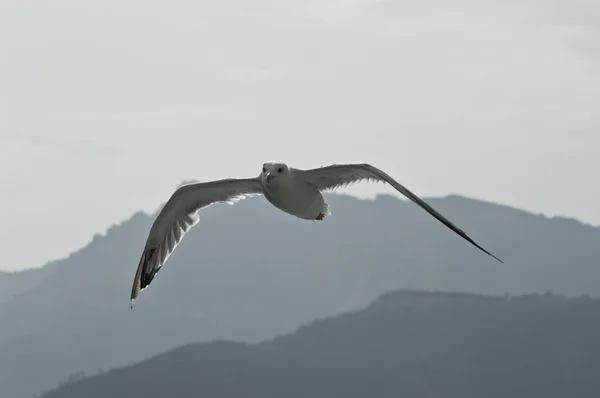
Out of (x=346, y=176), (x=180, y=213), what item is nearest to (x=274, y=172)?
(x=346, y=176)

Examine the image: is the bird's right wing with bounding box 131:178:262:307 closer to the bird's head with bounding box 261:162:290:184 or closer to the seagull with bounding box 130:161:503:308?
the seagull with bounding box 130:161:503:308

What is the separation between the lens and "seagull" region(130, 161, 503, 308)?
695 inches

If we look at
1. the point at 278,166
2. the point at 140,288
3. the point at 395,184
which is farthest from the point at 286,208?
the point at 140,288

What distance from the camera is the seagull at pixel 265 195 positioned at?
1766 cm

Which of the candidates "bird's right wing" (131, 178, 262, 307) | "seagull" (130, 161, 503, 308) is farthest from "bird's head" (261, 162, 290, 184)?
"bird's right wing" (131, 178, 262, 307)

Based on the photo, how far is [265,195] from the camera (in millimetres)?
18219

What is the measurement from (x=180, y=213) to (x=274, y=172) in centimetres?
324

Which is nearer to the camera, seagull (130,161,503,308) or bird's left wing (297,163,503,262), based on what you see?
bird's left wing (297,163,503,262)

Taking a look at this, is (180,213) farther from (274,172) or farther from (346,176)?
(346,176)

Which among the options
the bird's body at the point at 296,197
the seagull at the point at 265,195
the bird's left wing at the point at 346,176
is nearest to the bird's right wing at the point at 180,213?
the seagull at the point at 265,195

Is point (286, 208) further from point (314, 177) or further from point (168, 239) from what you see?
point (168, 239)

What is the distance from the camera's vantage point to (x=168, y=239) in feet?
67.6

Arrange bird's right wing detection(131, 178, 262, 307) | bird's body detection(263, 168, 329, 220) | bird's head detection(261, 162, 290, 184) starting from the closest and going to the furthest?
bird's head detection(261, 162, 290, 184)
bird's body detection(263, 168, 329, 220)
bird's right wing detection(131, 178, 262, 307)

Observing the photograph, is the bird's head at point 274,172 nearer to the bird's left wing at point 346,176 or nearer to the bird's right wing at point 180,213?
the bird's left wing at point 346,176
